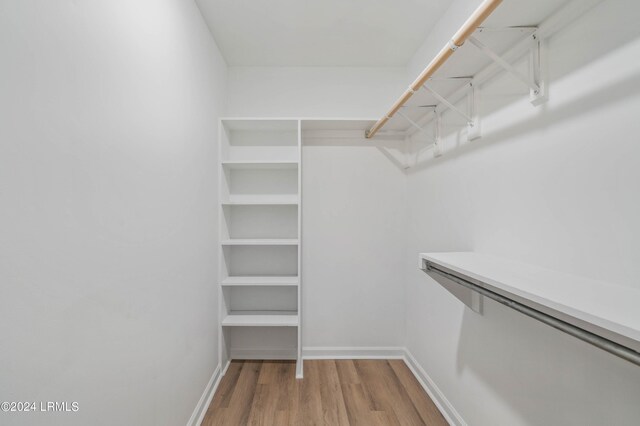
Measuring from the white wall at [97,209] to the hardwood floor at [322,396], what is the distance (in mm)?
400

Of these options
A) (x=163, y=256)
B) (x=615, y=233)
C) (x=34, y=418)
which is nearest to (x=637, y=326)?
(x=615, y=233)

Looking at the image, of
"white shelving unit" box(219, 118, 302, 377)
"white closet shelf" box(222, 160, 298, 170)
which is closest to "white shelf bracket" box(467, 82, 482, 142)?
"white closet shelf" box(222, 160, 298, 170)

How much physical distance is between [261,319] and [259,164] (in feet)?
4.00

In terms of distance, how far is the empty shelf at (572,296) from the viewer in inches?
24.3

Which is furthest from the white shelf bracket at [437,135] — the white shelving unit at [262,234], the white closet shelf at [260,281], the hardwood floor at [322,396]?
the hardwood floor at [322,396]

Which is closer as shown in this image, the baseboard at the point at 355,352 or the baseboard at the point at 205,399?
the baseboard at the point at 205,399

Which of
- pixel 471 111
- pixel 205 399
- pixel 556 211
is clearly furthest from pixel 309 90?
pixel 205 399

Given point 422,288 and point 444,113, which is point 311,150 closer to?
point 444,113

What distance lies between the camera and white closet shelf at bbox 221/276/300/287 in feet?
7.38

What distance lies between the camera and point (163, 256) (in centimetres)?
135

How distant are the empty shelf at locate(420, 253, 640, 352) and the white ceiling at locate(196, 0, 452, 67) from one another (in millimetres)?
1601

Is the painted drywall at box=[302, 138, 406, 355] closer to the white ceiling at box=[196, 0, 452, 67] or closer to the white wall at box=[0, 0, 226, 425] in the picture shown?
the white ceiling at box=[196, 0, 452, 67]

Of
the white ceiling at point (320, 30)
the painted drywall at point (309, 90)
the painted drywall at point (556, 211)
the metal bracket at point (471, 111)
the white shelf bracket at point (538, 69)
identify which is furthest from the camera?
the painted drywall at point (309, 90)

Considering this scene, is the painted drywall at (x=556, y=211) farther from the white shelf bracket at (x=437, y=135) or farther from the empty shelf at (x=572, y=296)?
the white shelf bracket at (x=437, y=135)
